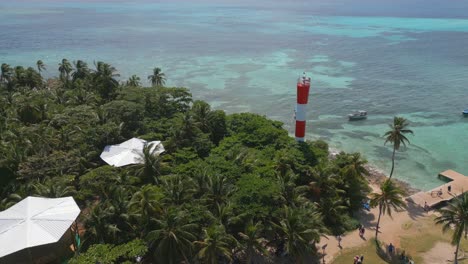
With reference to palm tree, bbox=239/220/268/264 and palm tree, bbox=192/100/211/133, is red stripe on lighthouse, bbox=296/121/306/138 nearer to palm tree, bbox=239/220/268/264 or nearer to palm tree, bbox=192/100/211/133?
palm tree, bbox=192/100/211/133

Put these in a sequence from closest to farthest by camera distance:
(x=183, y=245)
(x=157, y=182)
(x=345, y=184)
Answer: (x=183, y=245) → (x=157, y=182) → (x=345, y=184)

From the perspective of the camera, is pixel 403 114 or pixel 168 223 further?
pixel 403 114

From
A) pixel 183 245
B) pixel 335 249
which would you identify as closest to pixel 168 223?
pixel 183 245

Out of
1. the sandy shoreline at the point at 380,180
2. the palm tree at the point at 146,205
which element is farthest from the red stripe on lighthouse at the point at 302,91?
the palm tree at the point at 146,205

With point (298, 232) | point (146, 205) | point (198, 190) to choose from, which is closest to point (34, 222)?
point (146, 205)

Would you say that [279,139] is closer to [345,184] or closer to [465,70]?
[345,184]

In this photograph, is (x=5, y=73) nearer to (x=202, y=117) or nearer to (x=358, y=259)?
(x=202, y=117)
